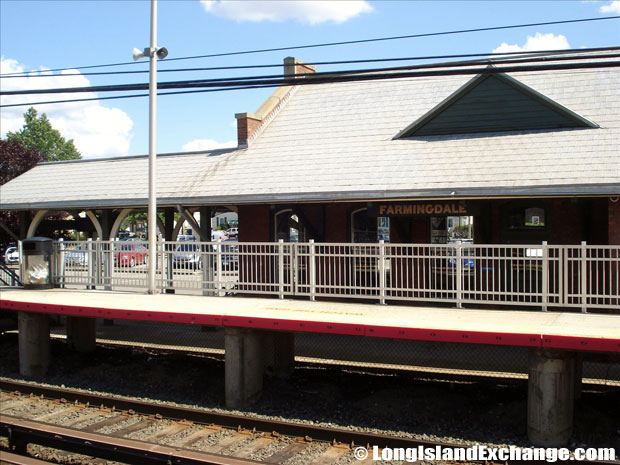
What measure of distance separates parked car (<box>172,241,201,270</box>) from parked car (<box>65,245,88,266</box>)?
2492mm

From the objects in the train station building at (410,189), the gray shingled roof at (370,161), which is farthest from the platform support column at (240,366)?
the gray shingled roof at (370,161)

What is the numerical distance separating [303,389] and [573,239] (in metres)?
7.19

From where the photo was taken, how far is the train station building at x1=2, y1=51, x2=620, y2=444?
37.7 feet

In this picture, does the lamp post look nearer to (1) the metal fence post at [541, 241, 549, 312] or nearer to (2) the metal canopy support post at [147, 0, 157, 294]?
(2) the metal canopy support post at [147, 0, 157, 294]

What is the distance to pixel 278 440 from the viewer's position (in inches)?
320

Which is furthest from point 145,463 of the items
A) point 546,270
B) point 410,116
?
point 410,116

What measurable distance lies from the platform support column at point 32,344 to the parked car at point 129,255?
6.91 feet

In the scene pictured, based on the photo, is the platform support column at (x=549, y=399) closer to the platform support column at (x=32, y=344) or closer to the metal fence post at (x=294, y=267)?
the metal fence post at (x=294, y=267)

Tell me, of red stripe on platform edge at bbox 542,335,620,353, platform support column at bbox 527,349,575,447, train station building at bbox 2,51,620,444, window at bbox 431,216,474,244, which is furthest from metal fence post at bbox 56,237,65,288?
red stripe on platform edge at bbox 542,335,620,353

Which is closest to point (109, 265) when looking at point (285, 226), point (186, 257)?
point (186, 257)

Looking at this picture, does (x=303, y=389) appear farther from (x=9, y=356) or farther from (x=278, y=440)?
(x=9, y=356)

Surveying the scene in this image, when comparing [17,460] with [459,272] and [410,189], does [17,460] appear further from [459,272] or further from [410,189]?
[410,189]

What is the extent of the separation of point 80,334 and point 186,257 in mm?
3210

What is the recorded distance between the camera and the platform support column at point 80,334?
13430 mm
